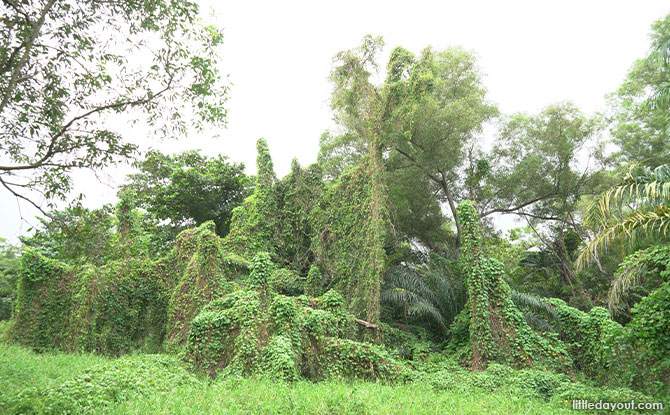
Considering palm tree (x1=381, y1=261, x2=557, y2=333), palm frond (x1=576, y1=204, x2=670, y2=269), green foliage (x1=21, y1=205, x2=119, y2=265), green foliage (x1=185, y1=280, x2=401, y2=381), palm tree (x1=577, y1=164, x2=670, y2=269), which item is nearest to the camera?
green foliage (x1=21, y1=205, x2=119, y2=265)

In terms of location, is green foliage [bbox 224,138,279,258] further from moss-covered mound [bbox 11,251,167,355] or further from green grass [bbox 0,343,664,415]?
green grass [bbox 0,343,664,415]

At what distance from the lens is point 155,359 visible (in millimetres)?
7535

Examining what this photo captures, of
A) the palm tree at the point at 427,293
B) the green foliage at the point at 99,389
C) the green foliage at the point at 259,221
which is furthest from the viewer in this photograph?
the green foliage at the point at 259,221

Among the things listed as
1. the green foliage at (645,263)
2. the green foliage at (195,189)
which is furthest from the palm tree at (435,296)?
the green foliage at (195,189)

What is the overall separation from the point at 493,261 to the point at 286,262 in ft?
24.7

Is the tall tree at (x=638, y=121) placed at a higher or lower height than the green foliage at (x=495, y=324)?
higher

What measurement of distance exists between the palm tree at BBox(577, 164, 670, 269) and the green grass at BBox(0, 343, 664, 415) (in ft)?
12.5

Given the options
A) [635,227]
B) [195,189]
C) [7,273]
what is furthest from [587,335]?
[7,273]

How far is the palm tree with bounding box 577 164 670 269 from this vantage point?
25.7ft

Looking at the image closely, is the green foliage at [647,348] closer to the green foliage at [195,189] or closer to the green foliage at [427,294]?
the green foliage at [427,294]

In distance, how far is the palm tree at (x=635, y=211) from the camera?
783 centimetres

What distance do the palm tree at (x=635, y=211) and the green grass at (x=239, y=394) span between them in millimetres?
3808

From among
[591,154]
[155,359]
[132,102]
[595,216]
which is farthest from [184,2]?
[591,154]

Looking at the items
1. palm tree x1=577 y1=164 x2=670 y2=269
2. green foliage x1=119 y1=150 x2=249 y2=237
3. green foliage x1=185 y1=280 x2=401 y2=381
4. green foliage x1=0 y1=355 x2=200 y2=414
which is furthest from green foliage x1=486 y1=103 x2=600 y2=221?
green foliage x1=0 y1=355 x2=200 y2=414
